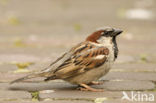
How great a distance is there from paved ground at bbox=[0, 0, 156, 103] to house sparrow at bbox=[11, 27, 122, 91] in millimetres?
164

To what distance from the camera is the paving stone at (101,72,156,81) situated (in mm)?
5277

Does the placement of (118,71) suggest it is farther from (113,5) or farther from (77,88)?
(113,5)

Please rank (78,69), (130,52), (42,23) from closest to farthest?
(78,69) < (130,52) < (42,23)

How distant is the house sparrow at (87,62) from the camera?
15.4ft

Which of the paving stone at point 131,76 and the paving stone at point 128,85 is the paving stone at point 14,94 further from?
the paving stone at point 131,76

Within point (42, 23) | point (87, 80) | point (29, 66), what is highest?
point (42, 23)

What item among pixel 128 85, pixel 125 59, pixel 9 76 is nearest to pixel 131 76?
pixel 128 85

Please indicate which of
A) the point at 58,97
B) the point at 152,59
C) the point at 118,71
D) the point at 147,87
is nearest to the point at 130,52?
the point at 152,59

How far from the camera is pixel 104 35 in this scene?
4.80 m

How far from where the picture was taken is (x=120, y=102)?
426 cm

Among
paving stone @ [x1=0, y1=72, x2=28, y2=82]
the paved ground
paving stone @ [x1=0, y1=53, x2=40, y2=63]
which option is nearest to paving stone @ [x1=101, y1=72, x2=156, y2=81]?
the paved ground

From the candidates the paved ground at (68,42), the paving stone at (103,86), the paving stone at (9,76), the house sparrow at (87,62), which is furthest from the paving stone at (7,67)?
the house sparrow at (87,62)

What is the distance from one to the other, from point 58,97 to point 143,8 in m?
7.32

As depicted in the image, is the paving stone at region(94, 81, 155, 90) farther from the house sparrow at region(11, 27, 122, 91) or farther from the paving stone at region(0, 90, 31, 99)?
the paving stone at region(0, 90, 31, 99)
